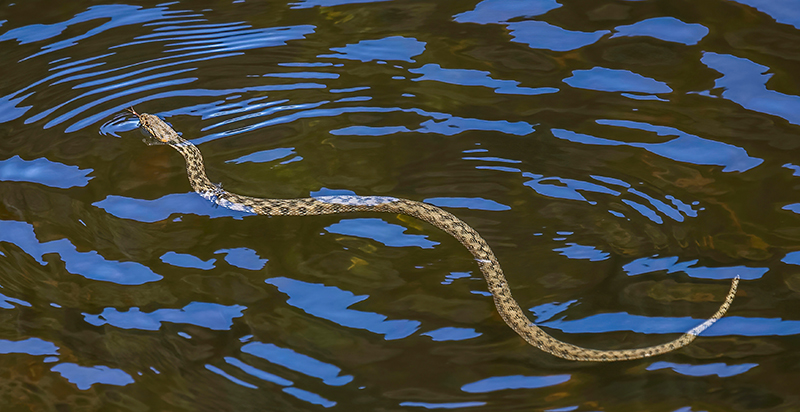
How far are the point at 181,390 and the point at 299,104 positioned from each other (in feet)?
10.9

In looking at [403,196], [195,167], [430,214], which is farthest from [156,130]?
Answer: [430,214]

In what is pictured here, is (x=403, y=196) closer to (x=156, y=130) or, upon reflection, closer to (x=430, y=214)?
(x=430, y=214)

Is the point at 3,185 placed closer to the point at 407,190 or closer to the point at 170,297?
the point at 170,297

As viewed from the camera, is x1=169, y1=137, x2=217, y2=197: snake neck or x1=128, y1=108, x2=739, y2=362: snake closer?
x1=128, y1=108, x2=739, y2=362: snake

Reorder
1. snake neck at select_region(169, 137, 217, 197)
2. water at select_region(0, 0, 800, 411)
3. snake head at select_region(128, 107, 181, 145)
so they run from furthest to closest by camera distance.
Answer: snake head at select_region(128, 107, 181, 145), snake neck at select_region(169, 137, 217, 197), water at select_region(0, 0, 800, 411)

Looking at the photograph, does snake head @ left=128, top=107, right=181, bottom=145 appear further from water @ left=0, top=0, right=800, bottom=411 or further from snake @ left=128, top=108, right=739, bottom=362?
water @ left=0, top=0, right=800, bottom=411

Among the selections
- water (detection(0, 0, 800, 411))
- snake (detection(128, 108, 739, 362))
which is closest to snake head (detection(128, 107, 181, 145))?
snake (detection(128, 108, 739, 362))

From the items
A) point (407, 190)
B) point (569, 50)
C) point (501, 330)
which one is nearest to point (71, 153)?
point (407, 190)

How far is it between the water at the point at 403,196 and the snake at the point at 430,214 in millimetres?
94

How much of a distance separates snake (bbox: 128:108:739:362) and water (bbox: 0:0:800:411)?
0.09 meters

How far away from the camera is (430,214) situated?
18.6 ft

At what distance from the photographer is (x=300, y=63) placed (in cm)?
711

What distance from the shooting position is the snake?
4672 mm

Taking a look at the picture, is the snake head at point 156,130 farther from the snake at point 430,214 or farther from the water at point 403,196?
the water at point 403,196
